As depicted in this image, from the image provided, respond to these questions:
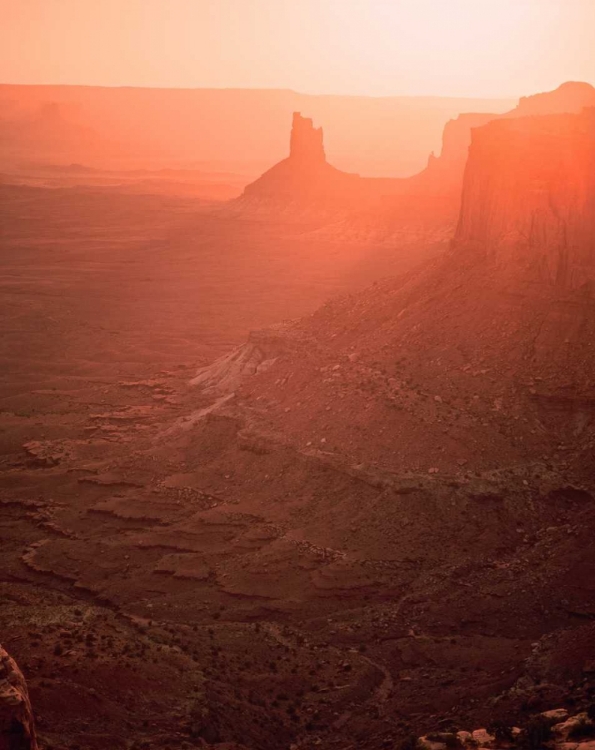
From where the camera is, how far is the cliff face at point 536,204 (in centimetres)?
2816

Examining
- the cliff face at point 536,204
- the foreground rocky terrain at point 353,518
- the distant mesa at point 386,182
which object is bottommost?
the foreground rocky terrain at point 353,518

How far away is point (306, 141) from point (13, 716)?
8891cm

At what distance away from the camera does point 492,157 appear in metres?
30.8

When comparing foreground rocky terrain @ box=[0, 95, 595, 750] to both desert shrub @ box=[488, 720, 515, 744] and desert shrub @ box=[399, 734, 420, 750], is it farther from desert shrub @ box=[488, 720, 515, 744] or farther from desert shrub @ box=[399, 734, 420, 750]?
desert shrub @ box=[399, 734, 420, 750]

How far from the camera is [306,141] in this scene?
93.6m

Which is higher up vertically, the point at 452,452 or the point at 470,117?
the point at 470,117

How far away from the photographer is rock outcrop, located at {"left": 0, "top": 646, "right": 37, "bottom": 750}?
9.92 metres

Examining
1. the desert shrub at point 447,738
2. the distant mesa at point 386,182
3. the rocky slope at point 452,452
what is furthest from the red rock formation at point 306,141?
the desert shrub at point 447,738

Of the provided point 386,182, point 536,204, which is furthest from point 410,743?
point 386,182

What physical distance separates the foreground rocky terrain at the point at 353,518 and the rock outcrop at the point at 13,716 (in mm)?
4793

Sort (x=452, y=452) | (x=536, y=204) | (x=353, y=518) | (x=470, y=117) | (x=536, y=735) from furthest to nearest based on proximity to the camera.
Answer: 1. (x=470, y=117)
2. (x=536, y=204)
3. (x=452, y=452)
4. (x=353, y=518)
5. (x=536, y=735)

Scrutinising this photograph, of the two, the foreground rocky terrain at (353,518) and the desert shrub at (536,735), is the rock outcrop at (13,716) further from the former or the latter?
the desert shrub at (536,735)

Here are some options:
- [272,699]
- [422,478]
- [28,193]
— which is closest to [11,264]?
[28,193]

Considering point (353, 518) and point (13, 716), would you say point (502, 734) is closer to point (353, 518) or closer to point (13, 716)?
point (13, 716)
